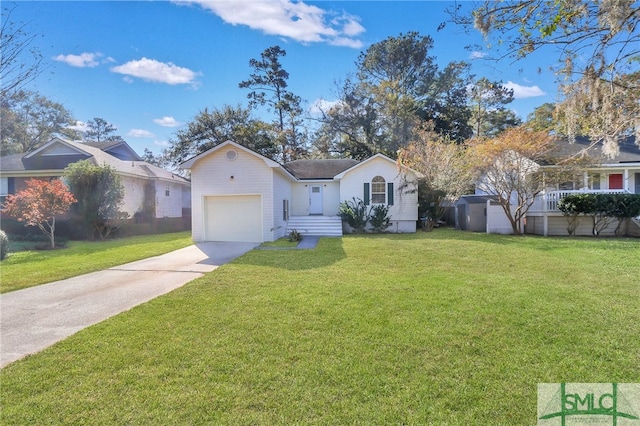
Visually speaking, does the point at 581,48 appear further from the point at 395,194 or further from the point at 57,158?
the point at 57,158

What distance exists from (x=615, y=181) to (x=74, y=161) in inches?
1213

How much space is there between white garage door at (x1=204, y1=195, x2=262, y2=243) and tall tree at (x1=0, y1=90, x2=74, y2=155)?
2408cm

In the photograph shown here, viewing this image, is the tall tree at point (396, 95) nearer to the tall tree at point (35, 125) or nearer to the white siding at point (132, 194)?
the white siding at point (132, 194)

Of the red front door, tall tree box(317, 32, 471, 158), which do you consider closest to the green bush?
the red front door

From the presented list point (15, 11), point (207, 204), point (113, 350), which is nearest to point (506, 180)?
point (207, 204)

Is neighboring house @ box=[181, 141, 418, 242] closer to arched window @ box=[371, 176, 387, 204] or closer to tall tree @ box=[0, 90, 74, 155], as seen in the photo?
arched window @ box=[371, 176, 387, 204]

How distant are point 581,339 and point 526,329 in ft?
1.86

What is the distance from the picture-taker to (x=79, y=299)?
18.3 ft

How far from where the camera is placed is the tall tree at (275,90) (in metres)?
30.0

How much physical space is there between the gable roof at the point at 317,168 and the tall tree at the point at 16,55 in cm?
1206

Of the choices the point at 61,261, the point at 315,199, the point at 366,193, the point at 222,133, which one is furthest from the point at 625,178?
the point at 222,133

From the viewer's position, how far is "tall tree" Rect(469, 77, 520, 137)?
102 feet

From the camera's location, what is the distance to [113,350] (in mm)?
3555

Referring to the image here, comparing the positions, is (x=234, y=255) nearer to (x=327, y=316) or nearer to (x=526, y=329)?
(x=327, y=316)
